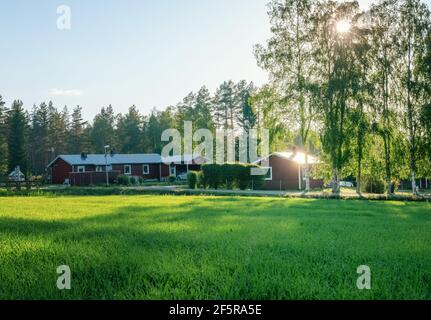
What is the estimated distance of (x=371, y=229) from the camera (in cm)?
1023

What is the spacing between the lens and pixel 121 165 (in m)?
70.6

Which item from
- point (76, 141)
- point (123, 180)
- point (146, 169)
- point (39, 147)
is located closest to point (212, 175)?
point (123, 180)

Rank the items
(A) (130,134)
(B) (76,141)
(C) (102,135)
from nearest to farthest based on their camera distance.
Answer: (B) (76,141) → (C) (102,135) → (A) (130,134)

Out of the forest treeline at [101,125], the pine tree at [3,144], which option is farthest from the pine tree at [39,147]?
the pine tree at [3,144]

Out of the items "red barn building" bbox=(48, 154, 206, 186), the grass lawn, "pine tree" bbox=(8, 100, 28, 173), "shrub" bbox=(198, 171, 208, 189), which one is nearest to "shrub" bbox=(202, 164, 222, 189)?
"shrub" bbox=(198, 171, 208, 189)

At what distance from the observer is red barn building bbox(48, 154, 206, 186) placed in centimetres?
6654

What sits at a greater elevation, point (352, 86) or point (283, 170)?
point (352, 86)

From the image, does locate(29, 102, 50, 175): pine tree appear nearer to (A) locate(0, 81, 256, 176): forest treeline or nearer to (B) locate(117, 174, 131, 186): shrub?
(A) locate(0, 81, 256, 176): forest treeline

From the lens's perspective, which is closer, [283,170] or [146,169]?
[283,170]

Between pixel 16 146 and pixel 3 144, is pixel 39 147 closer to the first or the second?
pixel 16 146

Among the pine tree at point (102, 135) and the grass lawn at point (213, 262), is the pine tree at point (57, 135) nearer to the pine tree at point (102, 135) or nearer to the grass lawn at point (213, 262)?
the pine tree at point (102, 135)

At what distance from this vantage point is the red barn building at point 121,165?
66.5 m
